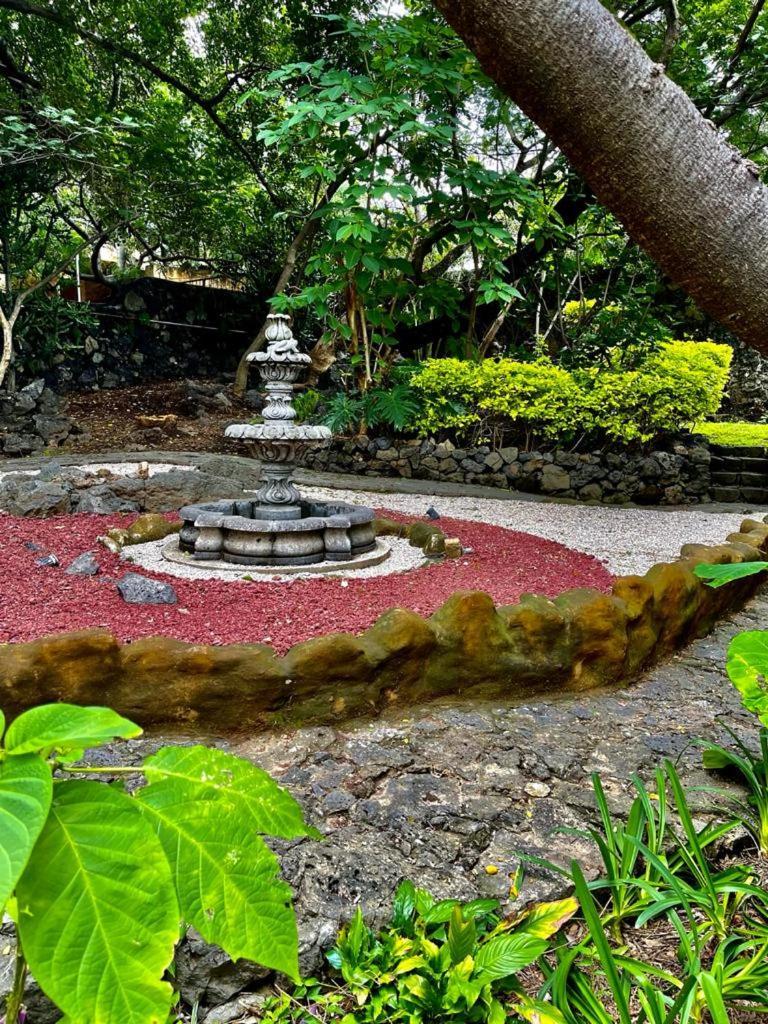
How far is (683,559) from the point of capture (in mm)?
3578

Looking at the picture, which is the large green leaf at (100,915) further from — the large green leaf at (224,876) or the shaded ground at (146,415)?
the shaded ground at (146,415)

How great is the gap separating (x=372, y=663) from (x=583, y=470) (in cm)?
574

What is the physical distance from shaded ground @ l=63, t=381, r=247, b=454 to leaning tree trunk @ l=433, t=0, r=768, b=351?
816cm

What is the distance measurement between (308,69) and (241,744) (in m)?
4.80

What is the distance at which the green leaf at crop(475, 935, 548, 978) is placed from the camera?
50.9 inches

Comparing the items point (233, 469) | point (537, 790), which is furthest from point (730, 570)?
point (233, 469)

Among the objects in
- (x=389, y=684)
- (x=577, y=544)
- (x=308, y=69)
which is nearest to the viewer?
(x=389, y=684)

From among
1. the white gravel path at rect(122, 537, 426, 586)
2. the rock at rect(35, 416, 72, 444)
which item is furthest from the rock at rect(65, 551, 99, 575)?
the rock at rect(35, 416, 72, 444)

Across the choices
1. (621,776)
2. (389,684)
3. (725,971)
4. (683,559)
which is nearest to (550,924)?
(725,971)

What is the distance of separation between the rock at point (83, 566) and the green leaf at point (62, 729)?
3.63 m

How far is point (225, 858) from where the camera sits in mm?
535

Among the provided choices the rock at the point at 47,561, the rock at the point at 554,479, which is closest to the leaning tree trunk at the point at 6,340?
the rock at the point at 47,561

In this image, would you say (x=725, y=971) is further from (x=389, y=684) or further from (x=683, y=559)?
(x=683, y=559)

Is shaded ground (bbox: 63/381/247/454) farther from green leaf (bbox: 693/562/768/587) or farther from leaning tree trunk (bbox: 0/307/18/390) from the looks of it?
green leaf (bbox: 693/562/768/587)
